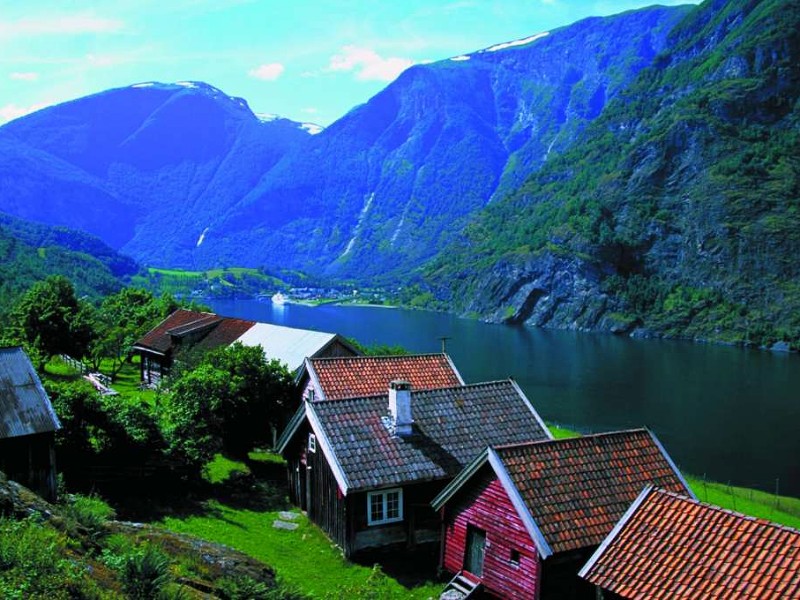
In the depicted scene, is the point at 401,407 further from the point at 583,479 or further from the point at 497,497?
the point at 583,479

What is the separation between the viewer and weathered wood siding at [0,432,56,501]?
21.2 meters

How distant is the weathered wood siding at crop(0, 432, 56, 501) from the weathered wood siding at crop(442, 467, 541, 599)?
1250 cm

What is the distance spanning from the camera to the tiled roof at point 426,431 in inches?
936

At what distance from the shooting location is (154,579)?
980 centimetres

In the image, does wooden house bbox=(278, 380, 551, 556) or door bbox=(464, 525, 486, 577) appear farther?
wooden house bbox=(278, 380, 551, 556)

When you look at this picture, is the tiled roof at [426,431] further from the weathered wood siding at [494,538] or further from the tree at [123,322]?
the tree at [123,322]

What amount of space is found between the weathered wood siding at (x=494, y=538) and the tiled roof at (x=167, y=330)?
40.0 meters

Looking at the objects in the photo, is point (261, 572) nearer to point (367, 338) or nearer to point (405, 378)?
point (405, 378)

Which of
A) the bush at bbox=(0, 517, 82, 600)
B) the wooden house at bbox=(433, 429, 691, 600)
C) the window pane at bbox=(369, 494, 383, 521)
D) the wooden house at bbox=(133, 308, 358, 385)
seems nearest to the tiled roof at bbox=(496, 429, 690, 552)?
the wooden house at bbox=(433, 429, 691, 600)

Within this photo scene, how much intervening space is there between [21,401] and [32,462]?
1965 mm

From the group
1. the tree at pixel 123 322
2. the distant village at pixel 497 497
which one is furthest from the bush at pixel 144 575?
the tree at pixel 123 322

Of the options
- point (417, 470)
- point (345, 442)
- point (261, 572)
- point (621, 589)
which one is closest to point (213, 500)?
point (345, 442)

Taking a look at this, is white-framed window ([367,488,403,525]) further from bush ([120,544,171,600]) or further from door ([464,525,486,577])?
bush ([120,544,171,600])

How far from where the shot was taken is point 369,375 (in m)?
32.3
